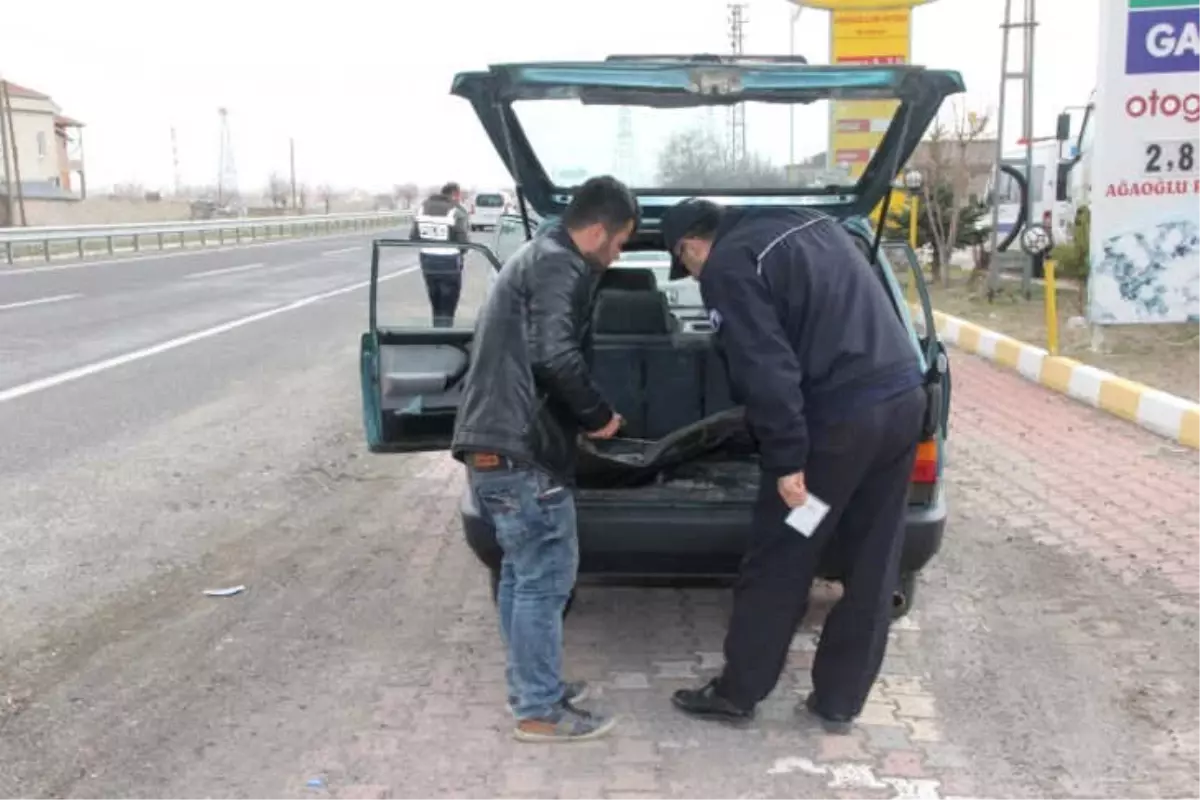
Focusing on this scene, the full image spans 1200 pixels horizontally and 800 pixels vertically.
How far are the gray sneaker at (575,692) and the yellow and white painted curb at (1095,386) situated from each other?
16.6ft

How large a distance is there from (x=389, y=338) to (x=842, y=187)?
1954 mm

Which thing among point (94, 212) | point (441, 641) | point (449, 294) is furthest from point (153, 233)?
point (94, 212)

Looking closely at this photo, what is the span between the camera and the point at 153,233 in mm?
31953

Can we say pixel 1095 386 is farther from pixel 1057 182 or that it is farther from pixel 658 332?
pixel 1057 182

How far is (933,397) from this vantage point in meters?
3.78

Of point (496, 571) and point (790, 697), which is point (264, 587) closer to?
point (496, 571)

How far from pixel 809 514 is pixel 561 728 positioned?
3.33ft

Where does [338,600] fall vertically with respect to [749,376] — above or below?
below

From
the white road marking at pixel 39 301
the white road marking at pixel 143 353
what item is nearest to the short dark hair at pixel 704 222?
the white road marking at pixel 143 353

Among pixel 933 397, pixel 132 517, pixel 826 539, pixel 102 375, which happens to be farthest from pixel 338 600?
pixel 102 375

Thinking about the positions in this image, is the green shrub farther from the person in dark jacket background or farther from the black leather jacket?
the black leather jacket

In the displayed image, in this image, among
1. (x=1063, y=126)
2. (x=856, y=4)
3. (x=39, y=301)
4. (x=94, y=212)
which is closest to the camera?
(x=39, y=301)

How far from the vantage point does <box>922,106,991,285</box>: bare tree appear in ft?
56.7

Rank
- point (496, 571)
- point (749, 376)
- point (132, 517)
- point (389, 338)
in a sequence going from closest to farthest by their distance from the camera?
point (749, 376) → point (496, 571) → point (389, 338) → point (132, 517)
